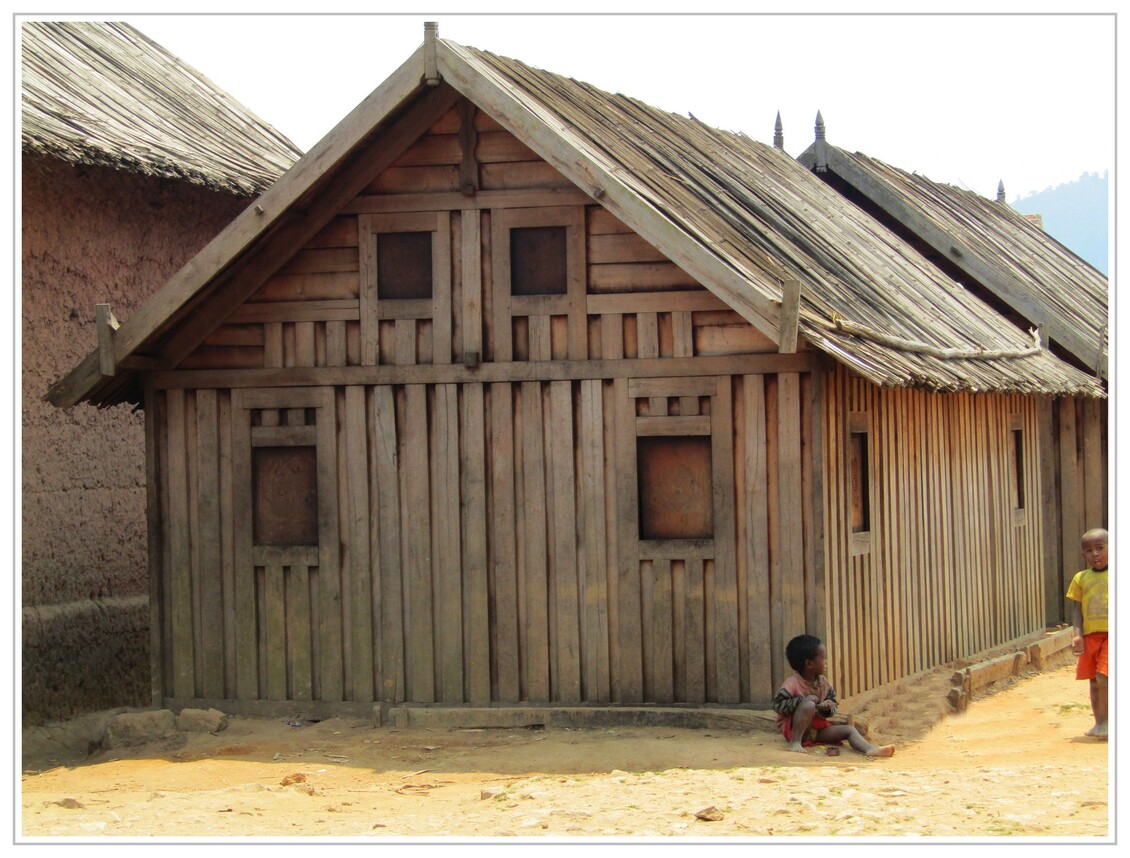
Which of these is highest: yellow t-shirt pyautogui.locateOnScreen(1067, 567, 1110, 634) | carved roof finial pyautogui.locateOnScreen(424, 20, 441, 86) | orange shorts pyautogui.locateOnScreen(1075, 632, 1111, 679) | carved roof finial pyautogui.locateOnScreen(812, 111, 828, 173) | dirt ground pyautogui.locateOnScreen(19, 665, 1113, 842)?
carved roof finial pyautogui.locateOnScreen(812, 111, 828, 173)

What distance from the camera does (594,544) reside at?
11.3 m

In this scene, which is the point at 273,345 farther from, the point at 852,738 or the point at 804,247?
the point at 852,738

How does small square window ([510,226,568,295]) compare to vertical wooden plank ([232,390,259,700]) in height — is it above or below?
above

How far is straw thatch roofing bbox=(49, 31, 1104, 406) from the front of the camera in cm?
1066

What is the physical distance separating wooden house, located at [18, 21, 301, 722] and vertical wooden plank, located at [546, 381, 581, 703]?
453 centimetres

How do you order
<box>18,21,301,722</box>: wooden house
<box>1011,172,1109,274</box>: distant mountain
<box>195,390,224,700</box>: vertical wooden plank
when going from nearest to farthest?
<box>195,390,224,700</box>: vertical wooden plank
<box>18,21,301,722</box>: wooden house
<box>1011,172,1109,274</box>: distant mountain

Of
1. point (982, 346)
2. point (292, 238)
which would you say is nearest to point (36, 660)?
point (292, 238)

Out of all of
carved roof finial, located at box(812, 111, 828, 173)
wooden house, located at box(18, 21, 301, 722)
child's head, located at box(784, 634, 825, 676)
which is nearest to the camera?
child's head, located at box(784, 634, 825, 676)

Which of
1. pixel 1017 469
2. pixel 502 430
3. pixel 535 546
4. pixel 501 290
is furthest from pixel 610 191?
pixel 1017 469

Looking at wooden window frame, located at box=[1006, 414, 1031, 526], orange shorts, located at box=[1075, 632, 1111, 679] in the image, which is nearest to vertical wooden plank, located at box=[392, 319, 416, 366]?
orange shorts, located at box=[1075, 632, 1111, 679]

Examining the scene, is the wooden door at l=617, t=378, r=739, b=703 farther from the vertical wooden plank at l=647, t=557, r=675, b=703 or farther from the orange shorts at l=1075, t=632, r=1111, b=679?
the orange shorts at l=1075, t=632, r=1111, b=679

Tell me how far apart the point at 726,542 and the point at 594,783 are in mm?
2534

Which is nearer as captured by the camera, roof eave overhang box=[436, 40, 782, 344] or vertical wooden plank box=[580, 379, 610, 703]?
roof eave overhang box=[436, 40, 782, 344]

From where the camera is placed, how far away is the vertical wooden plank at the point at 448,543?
37.8ft
